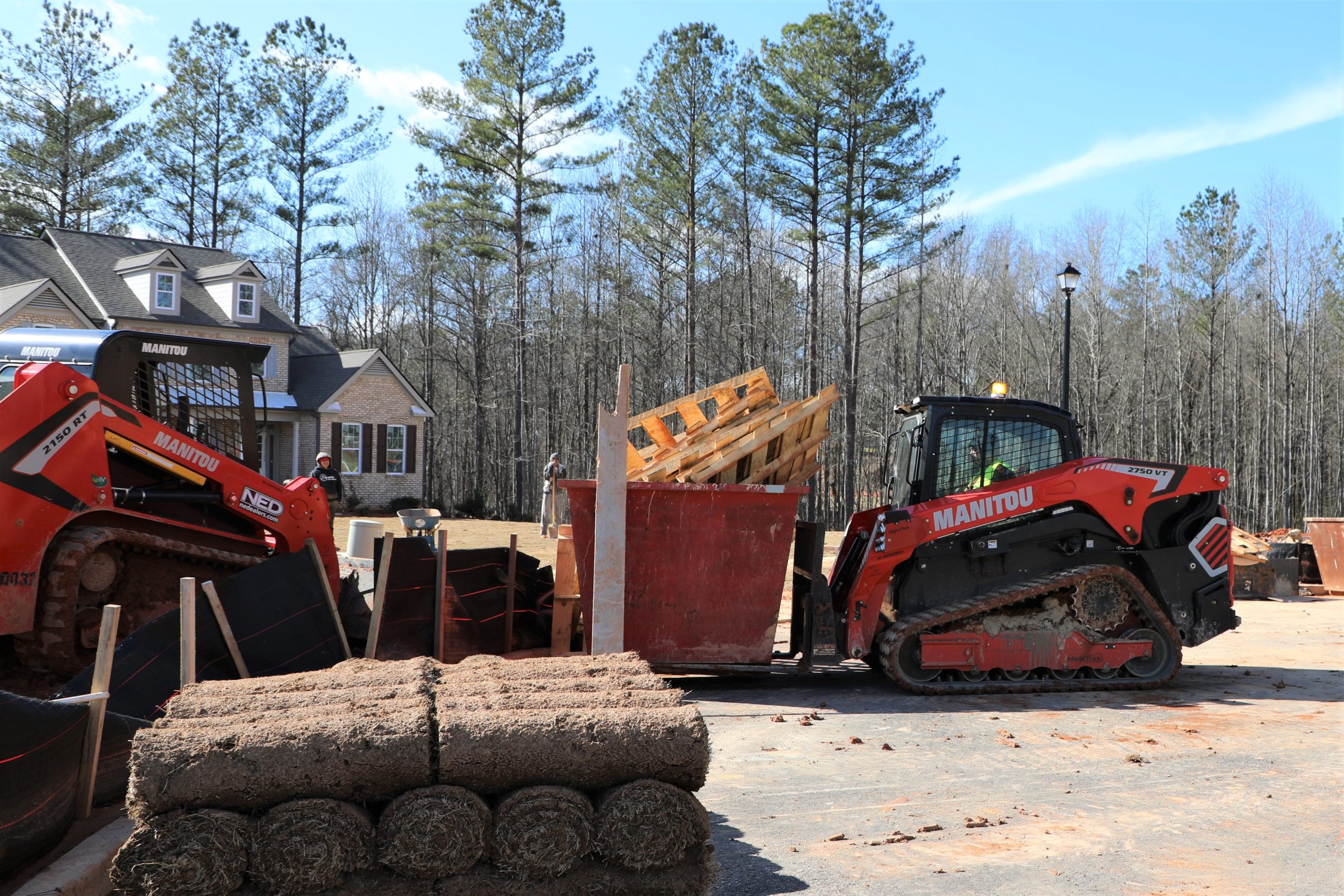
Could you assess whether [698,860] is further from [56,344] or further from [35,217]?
[35,217]

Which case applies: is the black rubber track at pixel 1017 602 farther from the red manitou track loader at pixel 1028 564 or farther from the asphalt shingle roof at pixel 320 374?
the asphalt shingle roof at pixel 320 374

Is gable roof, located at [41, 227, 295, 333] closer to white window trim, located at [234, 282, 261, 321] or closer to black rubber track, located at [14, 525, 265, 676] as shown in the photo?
white window trim, located at [234, 282, 261, 321]

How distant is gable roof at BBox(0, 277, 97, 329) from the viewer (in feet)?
80.7

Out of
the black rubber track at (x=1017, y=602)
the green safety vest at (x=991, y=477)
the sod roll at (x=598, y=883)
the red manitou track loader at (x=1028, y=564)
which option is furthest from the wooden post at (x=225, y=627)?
the green safety vest at (x=991, y=477)

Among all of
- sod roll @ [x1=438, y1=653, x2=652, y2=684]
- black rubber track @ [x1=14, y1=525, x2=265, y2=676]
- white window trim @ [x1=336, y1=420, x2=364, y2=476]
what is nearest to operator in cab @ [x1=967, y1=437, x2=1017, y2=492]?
sod roll @ [x1=438, y1=653, x2=652, y2=684]

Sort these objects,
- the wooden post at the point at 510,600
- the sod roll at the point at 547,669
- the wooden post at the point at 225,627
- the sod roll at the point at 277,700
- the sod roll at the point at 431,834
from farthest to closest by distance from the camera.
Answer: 1. the wooden post at the point at 510,600
2. the wooden post at the point at 225,627
3. the sod roll at the point at 547,669
4. the sod roll at the point at 277,700
5. the sod roll at the point at 431,834

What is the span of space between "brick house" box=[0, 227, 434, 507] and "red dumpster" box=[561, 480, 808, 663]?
71.4ft

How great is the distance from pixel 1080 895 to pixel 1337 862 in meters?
1.45

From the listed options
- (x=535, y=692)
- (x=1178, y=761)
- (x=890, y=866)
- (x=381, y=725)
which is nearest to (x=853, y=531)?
(x=1178, y=761)

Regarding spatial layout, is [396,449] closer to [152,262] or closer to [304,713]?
[152,262]

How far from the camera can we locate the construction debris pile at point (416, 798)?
3602 mm

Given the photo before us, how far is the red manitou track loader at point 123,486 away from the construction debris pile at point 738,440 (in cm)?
328

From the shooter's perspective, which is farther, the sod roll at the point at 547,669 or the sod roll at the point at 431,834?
the sod roll at the point at 547,669

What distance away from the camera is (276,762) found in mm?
3658
